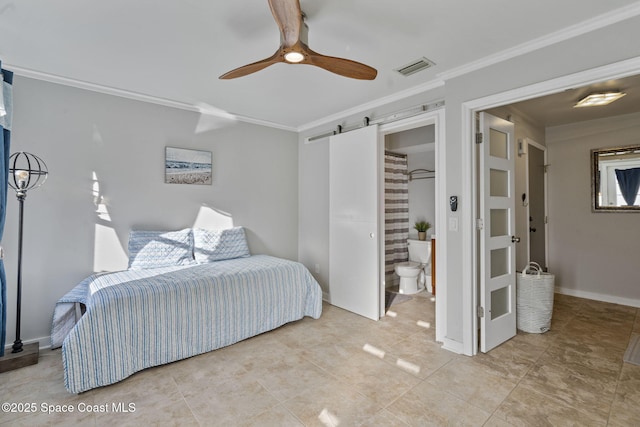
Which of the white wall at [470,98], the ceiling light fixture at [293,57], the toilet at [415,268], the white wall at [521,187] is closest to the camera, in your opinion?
the ceiling light fixture at [293,57]

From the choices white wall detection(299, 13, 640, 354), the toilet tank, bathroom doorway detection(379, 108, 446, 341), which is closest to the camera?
white wall detection(299, 13, 640, 354)

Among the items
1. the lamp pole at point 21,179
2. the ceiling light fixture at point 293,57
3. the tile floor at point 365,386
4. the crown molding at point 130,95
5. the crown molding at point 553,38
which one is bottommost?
the tile floor at point 365,386

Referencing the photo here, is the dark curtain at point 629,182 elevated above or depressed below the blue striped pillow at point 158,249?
above

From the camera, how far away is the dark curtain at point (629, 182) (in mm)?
3764

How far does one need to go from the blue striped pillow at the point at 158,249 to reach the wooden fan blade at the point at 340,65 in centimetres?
236

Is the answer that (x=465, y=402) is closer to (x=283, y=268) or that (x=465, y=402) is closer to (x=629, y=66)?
(x=283, y=268)

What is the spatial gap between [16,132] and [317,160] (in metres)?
3.05

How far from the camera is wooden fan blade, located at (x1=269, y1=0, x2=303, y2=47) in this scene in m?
1.46

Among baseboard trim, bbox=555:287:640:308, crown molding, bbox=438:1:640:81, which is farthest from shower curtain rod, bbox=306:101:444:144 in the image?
baseboard trim, bbox=555:287:640:308

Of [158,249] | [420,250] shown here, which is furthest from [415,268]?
[158,249]

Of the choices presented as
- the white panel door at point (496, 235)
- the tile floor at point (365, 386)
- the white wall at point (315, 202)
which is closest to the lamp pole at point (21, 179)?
the tile floor at point (365, 386)

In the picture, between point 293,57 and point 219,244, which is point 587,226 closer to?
point 293,57

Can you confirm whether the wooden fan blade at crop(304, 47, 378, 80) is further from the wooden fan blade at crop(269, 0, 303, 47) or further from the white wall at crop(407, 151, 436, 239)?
the white wall at crop(407, 151, 436, 239)

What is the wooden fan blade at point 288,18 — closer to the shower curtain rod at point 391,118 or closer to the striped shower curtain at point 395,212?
the shower curtain rod at point 391,118
